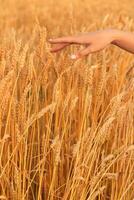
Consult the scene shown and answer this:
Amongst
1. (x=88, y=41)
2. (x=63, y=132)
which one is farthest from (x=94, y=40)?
(x=63, y=132)

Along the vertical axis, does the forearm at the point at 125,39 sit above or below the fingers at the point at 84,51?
above

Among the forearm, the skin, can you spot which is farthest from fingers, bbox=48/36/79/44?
the forearm

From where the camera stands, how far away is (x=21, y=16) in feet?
15.7

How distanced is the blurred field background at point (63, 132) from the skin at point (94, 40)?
1.7 inches

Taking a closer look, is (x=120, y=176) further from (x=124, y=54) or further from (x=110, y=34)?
→ (x=124, y=54)

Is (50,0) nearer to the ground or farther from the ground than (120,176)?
farther from the ground

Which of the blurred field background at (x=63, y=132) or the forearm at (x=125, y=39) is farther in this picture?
the forearm at (x=125, y=39)

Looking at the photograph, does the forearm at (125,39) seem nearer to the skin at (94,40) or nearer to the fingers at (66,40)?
the skin at (94,40)

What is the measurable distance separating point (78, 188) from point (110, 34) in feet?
1.13

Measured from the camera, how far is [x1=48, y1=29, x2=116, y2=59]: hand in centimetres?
120

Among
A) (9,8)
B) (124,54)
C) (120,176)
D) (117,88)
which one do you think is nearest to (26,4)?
(9,8)

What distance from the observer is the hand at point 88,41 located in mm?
1195

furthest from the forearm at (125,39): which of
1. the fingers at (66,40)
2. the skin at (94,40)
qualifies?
the fingers at (66,40)

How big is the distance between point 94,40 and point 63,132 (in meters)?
0.21
